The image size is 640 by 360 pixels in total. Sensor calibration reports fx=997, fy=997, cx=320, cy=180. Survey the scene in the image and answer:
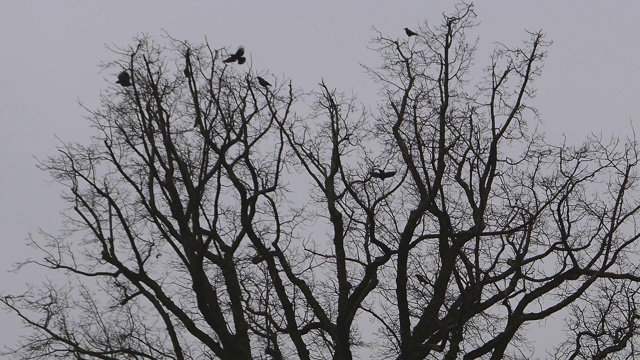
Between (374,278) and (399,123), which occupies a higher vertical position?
(399,123)

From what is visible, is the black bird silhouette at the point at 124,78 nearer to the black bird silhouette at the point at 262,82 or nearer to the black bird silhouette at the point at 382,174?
the black bird silhouette at the point at 262,82

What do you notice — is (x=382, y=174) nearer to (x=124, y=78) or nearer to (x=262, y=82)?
(x=262, y=82)

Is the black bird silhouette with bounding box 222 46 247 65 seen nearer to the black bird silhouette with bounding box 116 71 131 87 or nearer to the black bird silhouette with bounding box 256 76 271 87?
the black bird silhouette with bounding box 256 76 271 87

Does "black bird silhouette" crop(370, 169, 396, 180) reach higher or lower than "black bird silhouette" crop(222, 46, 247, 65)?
lower

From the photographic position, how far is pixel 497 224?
1588 centimetres

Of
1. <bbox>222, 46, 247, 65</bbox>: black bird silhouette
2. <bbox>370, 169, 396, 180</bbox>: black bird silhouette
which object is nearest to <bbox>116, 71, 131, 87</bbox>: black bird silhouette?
<bbox>222, 46, 247, 65</bbox>: black bird silhouette

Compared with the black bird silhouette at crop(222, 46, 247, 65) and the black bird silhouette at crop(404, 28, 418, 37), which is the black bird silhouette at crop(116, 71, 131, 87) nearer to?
the black bird silhouette at crop(222, 46, 247, 65)

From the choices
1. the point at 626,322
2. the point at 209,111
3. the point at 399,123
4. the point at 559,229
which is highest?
the point at 209,111

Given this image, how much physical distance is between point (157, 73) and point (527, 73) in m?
6.15

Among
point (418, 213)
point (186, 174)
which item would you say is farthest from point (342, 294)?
point (186, 174)

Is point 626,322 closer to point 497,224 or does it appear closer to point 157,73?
point 497,224

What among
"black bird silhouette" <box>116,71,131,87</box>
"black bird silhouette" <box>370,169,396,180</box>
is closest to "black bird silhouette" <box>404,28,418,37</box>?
"black bird silhouette" <box>370,169,396,180</box>

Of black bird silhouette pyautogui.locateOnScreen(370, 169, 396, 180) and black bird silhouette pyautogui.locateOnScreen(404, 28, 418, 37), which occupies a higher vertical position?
black bird silhouette pyautogui.locateOnScreen(404, 28, 418, 37)

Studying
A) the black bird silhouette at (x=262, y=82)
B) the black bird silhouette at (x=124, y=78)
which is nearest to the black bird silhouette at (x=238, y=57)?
the black bird silhouette at (x=262, y=82)
